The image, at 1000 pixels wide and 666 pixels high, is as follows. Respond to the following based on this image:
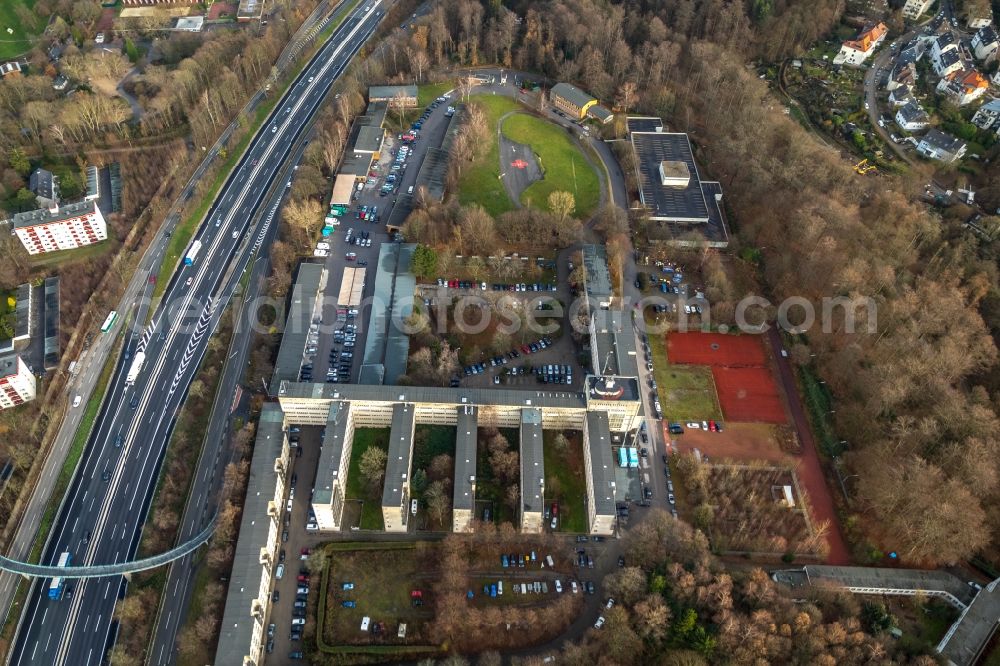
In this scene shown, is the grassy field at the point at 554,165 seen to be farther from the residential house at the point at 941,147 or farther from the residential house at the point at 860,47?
the residential house at the point at 860,47

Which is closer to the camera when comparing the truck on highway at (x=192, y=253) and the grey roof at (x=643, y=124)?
the truck on highway at (x=192, y=253)

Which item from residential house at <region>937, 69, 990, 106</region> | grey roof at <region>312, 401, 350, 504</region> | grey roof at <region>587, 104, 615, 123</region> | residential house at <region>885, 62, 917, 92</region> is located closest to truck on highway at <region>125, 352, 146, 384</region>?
grey roof at <region>312, 401, 350, 504</region>

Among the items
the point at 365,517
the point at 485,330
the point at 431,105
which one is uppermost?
the point at 431,105

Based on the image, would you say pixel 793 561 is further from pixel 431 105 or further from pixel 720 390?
pixel 431 105

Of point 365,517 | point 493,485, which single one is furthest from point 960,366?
point 365,517

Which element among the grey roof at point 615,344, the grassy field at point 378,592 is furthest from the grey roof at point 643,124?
the grassy field at point 378,592

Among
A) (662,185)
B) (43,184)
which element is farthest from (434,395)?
(43,184)

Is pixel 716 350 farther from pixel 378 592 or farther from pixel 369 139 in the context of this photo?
pixel 369 139

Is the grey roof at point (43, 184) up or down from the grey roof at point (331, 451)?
down
